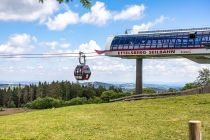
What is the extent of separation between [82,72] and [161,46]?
24.8ft

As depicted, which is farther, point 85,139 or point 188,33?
point 188,33

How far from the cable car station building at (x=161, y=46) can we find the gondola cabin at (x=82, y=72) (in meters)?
4.30

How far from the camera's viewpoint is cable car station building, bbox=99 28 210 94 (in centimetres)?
3259

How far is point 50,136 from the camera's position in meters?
14.7

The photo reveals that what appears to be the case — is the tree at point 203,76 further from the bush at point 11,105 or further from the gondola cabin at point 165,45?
the bush at point 11,105

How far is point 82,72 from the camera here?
32.3 metres

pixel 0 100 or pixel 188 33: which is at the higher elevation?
pixel 188 33

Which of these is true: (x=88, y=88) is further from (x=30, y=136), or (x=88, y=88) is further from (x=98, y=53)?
(x=30, y=136)

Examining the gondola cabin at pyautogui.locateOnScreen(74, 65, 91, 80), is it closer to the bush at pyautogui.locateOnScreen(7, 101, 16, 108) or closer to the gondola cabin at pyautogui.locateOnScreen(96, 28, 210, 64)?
the gondola cabin at pyautogui.locateOnScreen(96, 28, 210, 64)

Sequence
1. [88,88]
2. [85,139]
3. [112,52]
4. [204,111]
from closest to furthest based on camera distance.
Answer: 1. [85,139]
2. [204,111]
3. [112,52]
4. [88,88]

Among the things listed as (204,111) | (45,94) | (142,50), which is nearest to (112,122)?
(204,111)

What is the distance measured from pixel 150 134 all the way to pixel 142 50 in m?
20.2

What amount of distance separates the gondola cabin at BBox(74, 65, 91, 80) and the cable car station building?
4.30 m

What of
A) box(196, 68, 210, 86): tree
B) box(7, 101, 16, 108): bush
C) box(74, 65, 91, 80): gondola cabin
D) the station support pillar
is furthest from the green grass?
box(7, 101, 16, 108): bush
